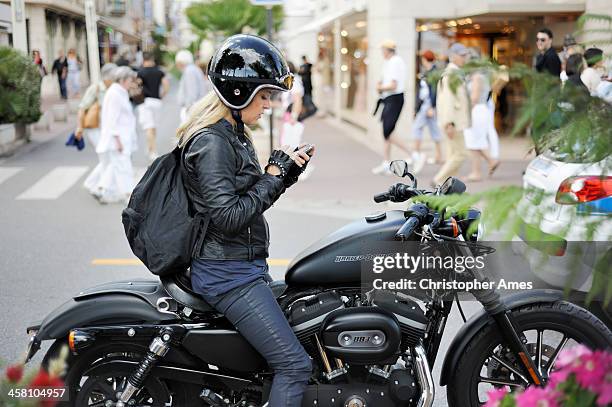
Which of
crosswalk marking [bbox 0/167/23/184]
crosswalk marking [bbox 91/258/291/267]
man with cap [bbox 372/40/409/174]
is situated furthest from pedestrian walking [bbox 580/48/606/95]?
crosswalk marking [bbox 0/167/23/184]

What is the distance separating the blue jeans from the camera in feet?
9.98

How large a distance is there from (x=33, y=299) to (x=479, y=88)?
502 centimetres

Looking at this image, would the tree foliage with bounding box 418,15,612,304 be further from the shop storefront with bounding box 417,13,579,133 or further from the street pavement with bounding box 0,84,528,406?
the shop storefront with bounding box 417,13,579,133

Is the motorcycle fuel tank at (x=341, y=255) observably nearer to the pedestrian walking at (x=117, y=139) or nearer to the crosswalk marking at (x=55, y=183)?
the pedestrian walking at (x=117, y=139)

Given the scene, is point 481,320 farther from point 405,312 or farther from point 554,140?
point 554,140

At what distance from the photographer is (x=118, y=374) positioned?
3270 mm

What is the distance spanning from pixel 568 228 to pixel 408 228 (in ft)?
4.48

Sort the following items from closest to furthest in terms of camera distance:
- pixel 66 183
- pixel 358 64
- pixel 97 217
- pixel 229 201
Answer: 1. pixel 229 201
2. pixel 97 217
3. pixel 66 183
4. pixel 358 64

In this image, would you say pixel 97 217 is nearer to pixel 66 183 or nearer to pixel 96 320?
pixel 66 183

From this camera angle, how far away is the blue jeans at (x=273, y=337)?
120 inches

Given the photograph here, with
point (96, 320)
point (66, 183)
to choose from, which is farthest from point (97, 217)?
point (96, 320)

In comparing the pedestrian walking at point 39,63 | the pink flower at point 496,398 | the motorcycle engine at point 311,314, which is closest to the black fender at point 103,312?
the motorcycle engine at point 311,314

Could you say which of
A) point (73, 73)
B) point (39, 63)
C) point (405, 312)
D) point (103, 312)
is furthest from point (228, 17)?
point (405, 312)

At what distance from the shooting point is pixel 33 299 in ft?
20.0
